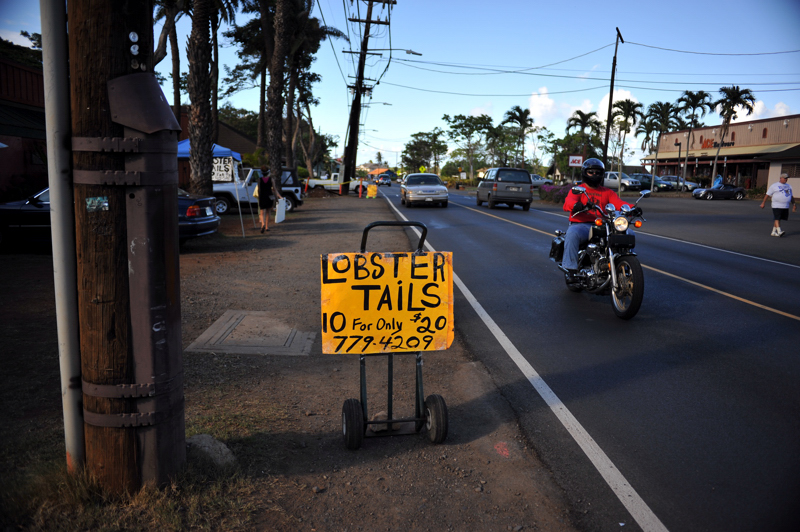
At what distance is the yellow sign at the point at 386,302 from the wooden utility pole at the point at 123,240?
96 cm

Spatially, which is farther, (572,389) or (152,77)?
(572,389)

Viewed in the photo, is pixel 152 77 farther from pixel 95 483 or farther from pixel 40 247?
pixel 40 247

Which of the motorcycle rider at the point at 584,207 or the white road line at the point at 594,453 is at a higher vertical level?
the motorcycle rider at the point at 584,207

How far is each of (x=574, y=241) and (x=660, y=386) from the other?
12.0 ft

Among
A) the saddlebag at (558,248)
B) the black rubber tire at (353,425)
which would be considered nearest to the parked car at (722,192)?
the saddlebag at (558,248)

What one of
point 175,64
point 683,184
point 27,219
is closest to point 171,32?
point 175,64

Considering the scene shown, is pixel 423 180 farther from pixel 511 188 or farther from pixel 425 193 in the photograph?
pixel 511 188

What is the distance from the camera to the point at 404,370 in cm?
559

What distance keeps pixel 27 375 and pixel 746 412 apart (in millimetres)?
5699

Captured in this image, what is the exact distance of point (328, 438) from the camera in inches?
161

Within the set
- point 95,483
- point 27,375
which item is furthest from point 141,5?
point 27,375

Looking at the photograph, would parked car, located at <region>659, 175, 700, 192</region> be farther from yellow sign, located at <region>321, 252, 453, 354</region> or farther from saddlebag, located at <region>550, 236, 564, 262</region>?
yellow sign, located at <region>321, 252, 453, 354</region>

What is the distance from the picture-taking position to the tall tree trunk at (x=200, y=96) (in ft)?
53.8

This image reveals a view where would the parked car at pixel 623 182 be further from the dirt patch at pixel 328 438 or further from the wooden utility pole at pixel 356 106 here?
the dirt patch at pixel 328 438
